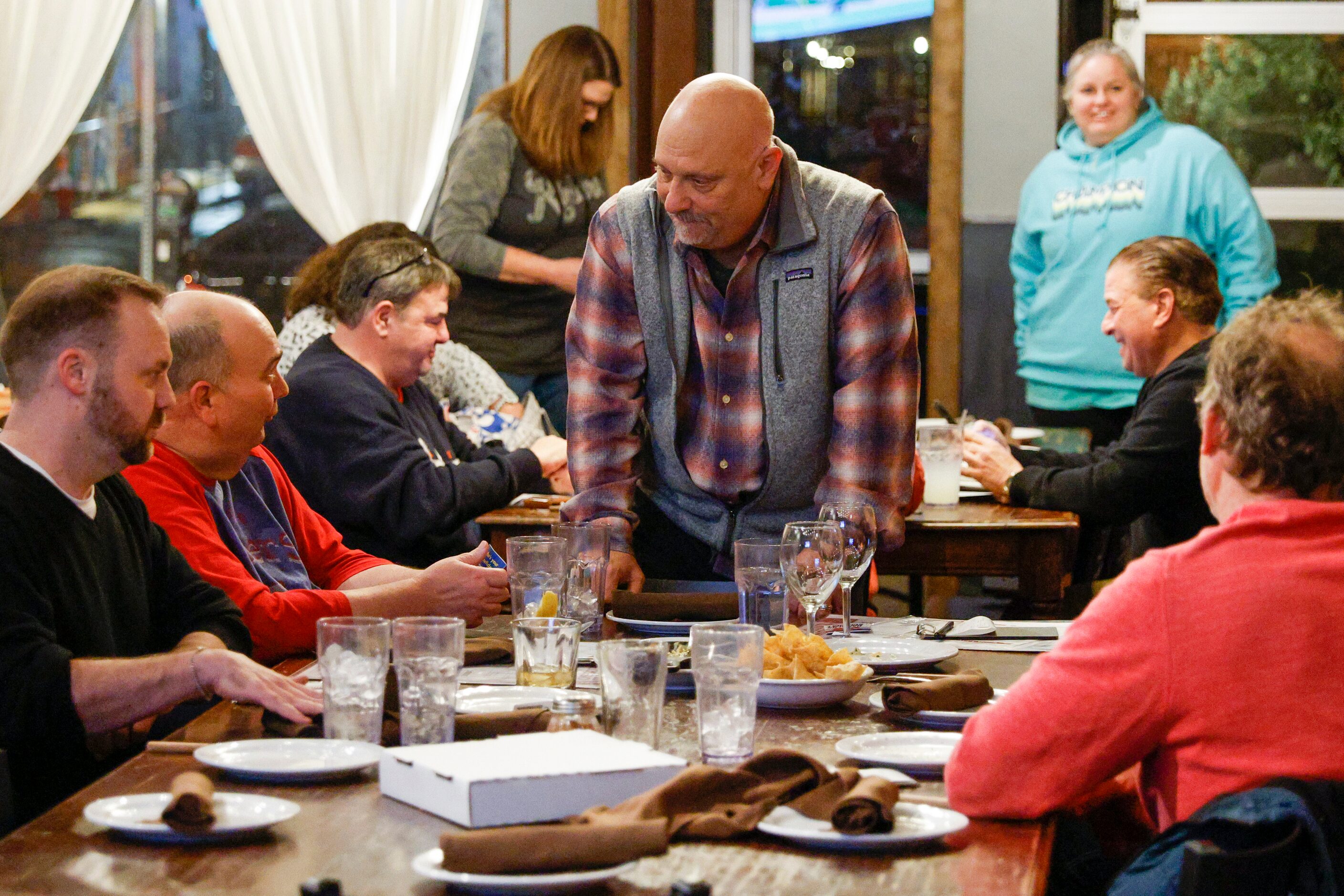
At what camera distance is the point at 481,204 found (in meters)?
4.77

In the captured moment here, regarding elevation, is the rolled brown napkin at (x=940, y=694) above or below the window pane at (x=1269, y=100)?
below

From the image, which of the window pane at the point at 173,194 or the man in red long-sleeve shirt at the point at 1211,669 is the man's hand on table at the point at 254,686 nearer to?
the man in red long-sleeve shirt at the point at 1211,669

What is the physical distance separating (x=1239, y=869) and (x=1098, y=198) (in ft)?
14.0

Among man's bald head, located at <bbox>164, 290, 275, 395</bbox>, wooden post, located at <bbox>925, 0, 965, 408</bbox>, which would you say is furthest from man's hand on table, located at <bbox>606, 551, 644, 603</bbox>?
wooden post, located at <bbox>925, 0, 965, 408</bbox>

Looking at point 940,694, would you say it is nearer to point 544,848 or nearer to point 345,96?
point 544,848

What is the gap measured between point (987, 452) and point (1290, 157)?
294 centimetres

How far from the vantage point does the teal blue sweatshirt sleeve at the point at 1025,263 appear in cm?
542

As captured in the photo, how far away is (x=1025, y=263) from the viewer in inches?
214

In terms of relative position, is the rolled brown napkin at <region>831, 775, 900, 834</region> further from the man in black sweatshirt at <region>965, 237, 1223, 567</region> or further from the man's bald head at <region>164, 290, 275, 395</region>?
the man in black sweatshirt at <region>965, 237, 1223, 567</region>

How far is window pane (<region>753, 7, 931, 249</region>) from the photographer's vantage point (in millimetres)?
6230

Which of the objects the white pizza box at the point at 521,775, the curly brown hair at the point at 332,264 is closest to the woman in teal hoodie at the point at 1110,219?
the curly brown hair at the point at 332,264

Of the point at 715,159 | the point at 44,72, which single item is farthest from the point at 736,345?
the point at 44,72

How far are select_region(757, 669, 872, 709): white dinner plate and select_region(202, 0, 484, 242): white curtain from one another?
433 cm

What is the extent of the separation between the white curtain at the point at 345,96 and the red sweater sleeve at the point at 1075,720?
4.72 metres
